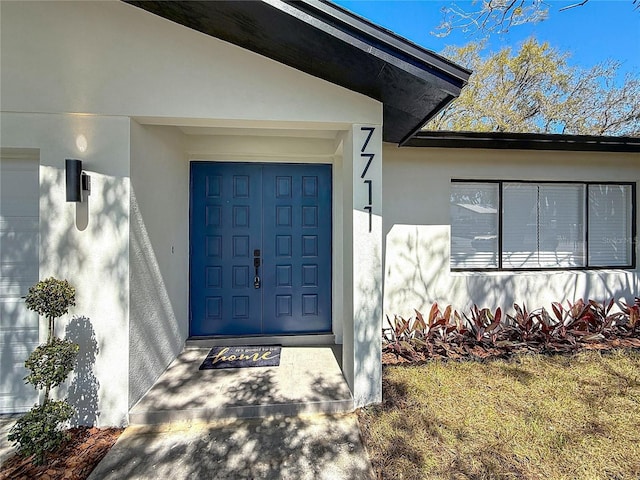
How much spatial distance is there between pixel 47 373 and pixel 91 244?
113cm

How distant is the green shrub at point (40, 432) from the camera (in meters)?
2.29

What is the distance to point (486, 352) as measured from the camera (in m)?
4.20

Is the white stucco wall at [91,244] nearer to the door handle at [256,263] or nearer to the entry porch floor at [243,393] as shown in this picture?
the entry porch floor at [243,393]

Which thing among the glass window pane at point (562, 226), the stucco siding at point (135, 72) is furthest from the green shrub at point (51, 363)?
the glass window pane at point (562, 226)

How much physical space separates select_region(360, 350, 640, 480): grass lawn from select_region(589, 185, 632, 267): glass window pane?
6.33 feet

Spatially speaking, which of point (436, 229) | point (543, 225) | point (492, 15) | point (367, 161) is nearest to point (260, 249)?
point (367, 161)

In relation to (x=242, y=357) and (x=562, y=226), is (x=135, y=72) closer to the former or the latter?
(x=242, y=357)

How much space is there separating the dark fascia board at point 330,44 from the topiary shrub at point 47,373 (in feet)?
9.02

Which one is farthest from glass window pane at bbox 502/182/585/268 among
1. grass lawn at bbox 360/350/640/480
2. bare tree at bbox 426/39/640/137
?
bare tree at bbox 426/39/640/137

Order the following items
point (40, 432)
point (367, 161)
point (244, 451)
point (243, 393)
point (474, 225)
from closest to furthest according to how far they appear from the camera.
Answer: point (40, 432) → point (244, 451) → point (367, 161) → point (243, 393) → point (474, 225)

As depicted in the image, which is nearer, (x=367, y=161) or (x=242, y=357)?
(x=367, y=161)

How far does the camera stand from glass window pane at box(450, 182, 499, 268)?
4859mm

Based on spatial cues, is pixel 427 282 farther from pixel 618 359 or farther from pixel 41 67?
pixel 41 67

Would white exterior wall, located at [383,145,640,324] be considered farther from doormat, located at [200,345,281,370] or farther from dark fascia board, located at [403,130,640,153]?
doormat, located at [200,345,281,370]
